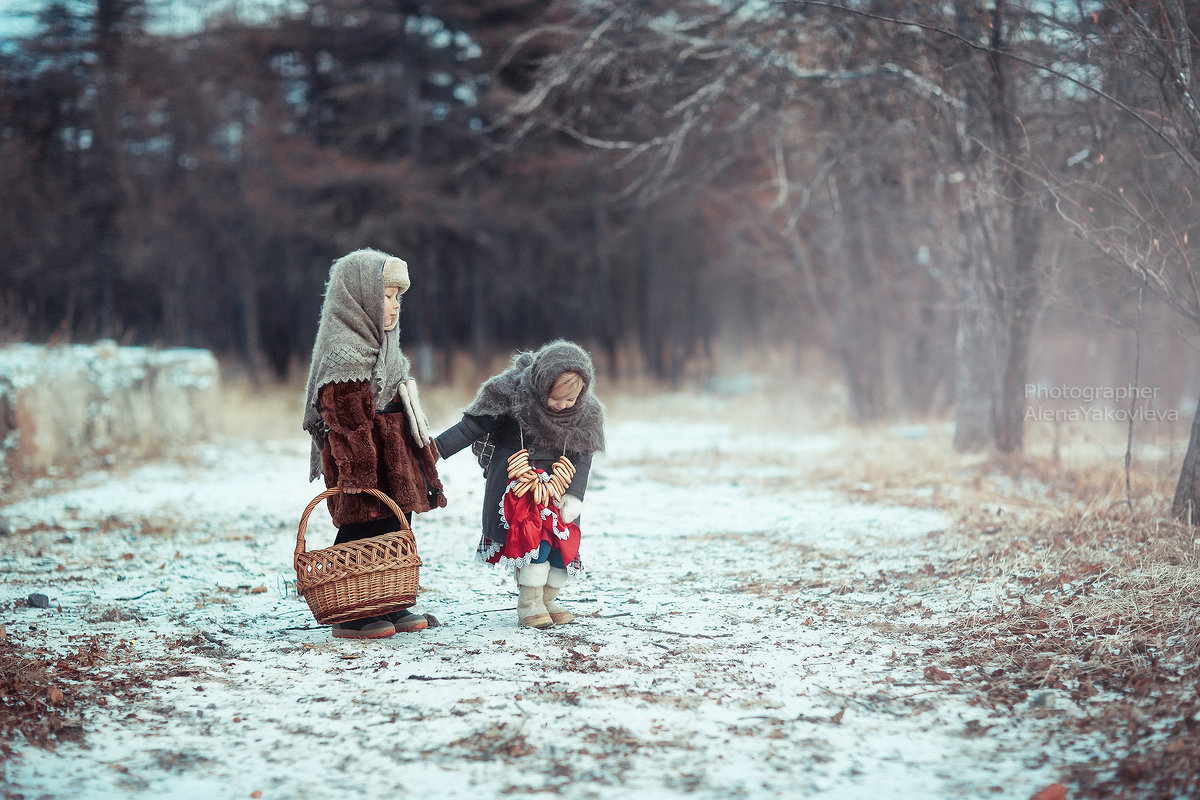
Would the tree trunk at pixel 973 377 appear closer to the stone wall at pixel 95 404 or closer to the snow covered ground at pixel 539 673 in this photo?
the snow covered ground at pixel 539 673

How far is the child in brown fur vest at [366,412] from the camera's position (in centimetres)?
418

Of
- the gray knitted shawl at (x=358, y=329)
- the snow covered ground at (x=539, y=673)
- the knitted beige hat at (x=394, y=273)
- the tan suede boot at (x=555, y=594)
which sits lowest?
the snow covered ground at (x=539, y=673)

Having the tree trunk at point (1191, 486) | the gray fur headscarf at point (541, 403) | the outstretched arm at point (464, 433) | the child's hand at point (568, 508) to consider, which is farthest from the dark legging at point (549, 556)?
the tree trunk at point (1191, 486)

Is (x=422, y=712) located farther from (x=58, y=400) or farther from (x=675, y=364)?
(x=675, y=364)

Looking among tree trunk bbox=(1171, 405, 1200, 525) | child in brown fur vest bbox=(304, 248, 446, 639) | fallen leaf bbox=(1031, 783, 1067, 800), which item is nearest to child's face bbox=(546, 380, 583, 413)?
child in brown fur vest bbox=(304, 248, 446, 639)

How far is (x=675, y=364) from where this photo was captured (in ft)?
75.9

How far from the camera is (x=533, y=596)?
4434mm

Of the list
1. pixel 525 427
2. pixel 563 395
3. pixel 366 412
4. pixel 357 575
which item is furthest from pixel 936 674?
pixel 366 412

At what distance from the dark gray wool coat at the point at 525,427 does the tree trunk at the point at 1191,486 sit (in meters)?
3.55

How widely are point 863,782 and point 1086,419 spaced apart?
11.8m

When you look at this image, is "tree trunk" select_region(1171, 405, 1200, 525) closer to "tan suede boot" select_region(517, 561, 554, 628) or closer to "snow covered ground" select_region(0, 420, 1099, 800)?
"snow covered ground" select_region(0, 420, 1099, 800)

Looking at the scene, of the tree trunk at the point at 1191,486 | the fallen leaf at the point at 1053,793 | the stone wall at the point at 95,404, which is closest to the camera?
the fallen leaf at the point at 1053,793

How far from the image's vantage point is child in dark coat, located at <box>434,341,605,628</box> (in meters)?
4.34

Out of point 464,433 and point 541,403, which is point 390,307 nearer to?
point 464,433
